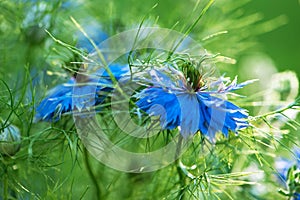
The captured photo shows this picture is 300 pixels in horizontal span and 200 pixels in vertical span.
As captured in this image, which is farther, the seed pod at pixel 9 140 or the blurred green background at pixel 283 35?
the blurred green background at pixel 283 35

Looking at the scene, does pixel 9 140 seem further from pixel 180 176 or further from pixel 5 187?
pixel 180 176

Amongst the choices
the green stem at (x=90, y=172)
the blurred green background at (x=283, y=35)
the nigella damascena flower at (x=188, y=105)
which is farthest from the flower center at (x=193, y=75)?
the blurred green background at (x=283, y=35)

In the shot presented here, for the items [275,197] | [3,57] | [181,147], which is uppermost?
[3,57]

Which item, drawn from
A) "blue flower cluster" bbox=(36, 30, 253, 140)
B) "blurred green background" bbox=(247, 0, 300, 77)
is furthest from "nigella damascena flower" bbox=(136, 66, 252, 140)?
"blurred green background" bbox=(247, 0, 300, 77)

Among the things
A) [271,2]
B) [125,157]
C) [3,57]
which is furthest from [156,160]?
[271,2]

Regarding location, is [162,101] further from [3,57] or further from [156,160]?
[3,57]

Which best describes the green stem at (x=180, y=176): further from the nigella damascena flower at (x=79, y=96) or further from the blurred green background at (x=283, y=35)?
the blurred green background at (x=283, y=35)

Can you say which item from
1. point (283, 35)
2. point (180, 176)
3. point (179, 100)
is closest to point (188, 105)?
point (179, 100)
